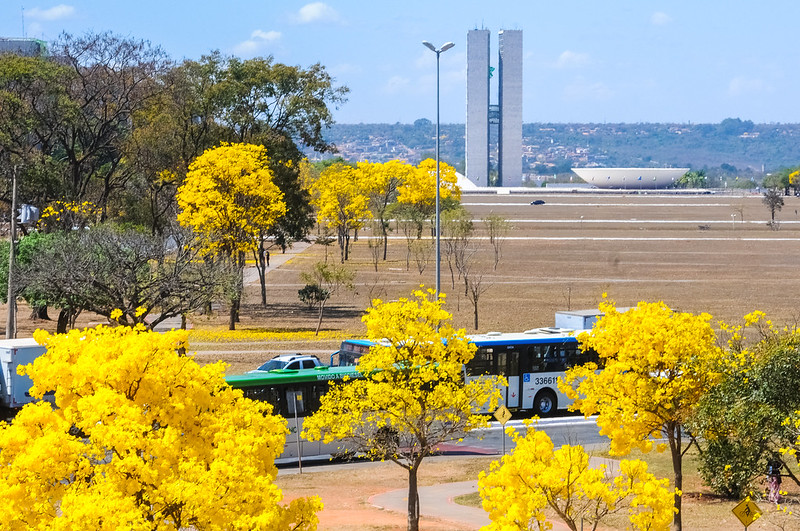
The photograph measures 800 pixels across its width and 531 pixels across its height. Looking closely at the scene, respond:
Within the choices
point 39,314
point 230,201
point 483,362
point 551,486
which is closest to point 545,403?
point 483,362

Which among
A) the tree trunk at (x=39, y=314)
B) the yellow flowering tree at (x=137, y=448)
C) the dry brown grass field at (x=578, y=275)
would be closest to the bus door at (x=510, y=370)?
the dry brown grass field at (x=578, y=275)

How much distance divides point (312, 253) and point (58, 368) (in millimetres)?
80687

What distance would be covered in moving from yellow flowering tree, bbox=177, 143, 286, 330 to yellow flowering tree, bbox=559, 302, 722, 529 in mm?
28469

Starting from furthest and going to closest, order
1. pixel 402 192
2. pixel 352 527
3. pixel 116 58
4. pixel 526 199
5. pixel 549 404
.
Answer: pixel 526 199, pixel 402 192, pixel 116 58, pixel 549 404, pixel 352 527

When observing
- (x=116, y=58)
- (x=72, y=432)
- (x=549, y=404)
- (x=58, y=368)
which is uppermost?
(x=116, y=58)

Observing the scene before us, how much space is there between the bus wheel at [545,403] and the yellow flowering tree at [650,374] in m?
11.4

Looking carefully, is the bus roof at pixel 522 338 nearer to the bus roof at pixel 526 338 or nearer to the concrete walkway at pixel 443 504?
the bus roof at pixel 526 338

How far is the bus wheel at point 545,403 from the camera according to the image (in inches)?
1261

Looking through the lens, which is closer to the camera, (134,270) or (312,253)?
(134,270)

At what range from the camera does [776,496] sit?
21.2 m

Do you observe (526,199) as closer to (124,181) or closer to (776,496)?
(124,181)

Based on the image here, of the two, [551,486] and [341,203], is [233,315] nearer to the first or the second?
[551,486]

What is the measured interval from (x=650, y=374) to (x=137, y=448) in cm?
1021

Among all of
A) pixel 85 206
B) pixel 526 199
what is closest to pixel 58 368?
pixel 85 206
